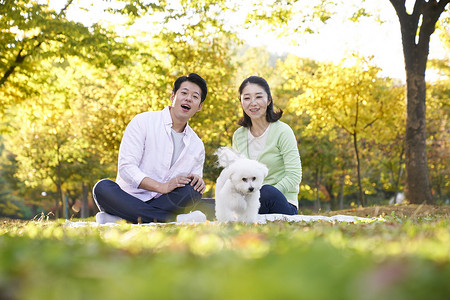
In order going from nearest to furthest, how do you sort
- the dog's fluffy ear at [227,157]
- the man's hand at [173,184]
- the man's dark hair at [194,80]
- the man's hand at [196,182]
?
the dog's fluffy ear at [227,157] < the man's hand at [173,184] < the man's hand at [196,182] < the man's dark hair at [194,80]

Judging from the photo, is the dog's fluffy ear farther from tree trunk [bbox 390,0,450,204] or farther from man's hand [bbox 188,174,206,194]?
tree trunk [bbox 390,0,450,204]

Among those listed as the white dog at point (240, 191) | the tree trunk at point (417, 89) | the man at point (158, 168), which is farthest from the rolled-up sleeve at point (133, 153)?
the tree trunk at point (417, 89)

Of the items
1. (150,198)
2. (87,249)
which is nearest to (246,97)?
(150,198)

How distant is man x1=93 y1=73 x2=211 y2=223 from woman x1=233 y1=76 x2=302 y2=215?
2.30 ft

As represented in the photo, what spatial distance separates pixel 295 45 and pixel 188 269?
12.6m

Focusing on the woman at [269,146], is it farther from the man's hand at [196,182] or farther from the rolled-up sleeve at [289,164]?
the man's hand at [196,182]

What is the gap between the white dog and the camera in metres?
4.66

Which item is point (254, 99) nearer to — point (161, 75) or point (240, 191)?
point (240, 191)

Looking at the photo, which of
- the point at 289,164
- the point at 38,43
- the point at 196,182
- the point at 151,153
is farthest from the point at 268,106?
the point at 38,43

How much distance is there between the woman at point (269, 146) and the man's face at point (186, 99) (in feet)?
2.23

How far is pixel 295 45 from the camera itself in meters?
13.2

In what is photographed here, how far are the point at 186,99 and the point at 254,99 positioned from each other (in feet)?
3.14

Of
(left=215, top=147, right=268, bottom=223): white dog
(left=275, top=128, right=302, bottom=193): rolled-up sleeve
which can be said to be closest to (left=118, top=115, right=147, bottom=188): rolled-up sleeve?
(left=215, top=147, right=268, bottom=223): white dog

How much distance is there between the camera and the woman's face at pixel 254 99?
6.02 meters
